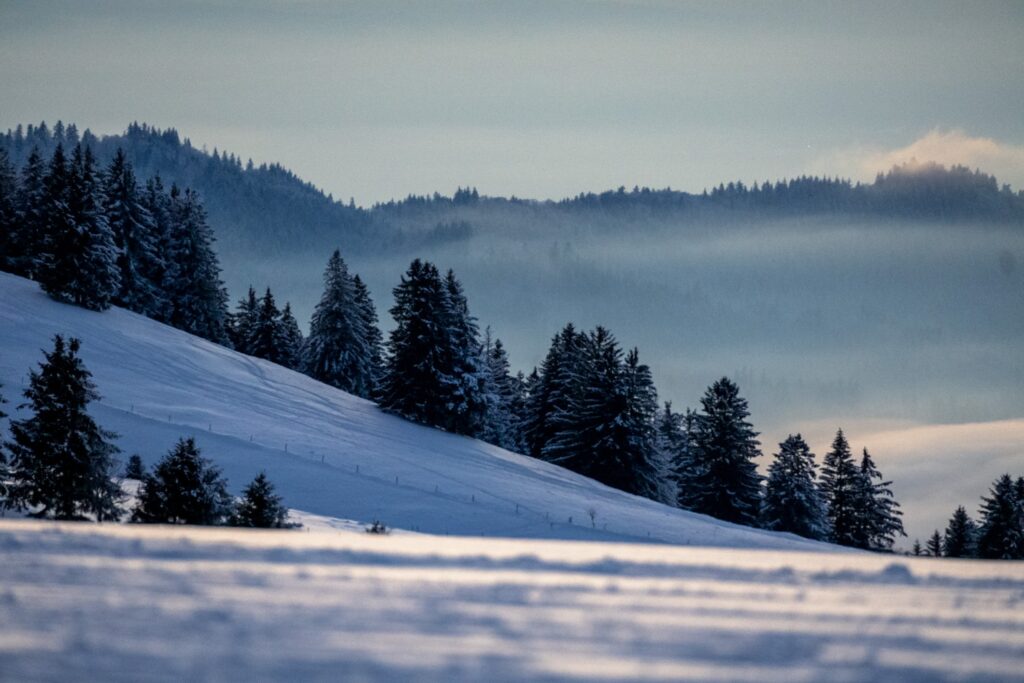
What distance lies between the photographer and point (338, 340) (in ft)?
262

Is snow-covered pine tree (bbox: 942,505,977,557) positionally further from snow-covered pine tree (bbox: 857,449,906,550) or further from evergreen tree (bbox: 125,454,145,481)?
evergreen tree (bbox: 125,454,145,481)

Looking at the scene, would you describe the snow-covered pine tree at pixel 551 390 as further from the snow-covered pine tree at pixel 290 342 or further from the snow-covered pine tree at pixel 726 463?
the snow-covered pine tree at pixel 290 342

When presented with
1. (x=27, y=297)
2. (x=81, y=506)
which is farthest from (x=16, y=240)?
(x=81, y=506)

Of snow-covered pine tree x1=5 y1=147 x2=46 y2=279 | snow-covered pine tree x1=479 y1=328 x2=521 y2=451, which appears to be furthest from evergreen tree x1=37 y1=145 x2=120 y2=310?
snow-covered pine tree x1=479 y1=328 x2=521 y2=451

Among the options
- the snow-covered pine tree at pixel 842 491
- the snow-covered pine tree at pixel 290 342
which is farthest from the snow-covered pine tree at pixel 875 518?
the snow-covered pine tree at pixel 290 342

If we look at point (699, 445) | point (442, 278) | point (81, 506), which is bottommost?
point (81, 506)

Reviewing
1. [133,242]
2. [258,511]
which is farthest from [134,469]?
[133,242]

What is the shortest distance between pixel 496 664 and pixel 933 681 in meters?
2.28

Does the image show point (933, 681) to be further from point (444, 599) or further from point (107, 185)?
point (107, 185)

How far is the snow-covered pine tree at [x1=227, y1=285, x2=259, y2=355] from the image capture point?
83831 mm

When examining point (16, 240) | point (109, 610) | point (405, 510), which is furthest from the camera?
point (16, 240)

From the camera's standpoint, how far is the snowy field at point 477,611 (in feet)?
22.1

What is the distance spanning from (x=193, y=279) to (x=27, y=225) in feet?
34.3

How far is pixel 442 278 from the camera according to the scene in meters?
69.9
